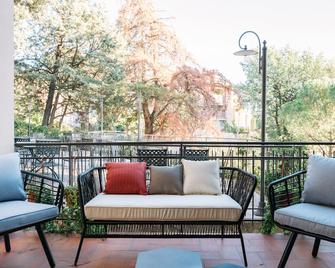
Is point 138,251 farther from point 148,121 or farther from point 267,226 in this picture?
point 148,121

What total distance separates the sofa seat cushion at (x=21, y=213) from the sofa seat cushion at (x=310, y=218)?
1.55 m

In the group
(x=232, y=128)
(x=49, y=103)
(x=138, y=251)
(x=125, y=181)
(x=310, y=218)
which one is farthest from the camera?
(x=49, y=103)

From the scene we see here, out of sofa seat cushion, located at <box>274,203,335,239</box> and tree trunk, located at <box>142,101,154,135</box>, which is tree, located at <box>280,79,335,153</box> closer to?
tree trunk, located at <box>142,101,154,135</box>

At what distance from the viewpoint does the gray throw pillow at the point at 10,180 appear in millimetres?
2402

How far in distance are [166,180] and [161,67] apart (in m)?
9.69

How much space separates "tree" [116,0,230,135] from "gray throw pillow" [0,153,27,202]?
9663mm

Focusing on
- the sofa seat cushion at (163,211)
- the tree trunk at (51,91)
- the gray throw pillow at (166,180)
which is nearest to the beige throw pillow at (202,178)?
the gray throw pillow at (166,180)

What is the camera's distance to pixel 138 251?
2.60 metres

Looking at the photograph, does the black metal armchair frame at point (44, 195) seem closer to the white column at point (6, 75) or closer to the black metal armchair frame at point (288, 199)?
the white column at point (6, 75)

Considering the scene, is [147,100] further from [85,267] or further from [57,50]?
[85,267]

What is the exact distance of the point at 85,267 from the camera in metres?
2.29

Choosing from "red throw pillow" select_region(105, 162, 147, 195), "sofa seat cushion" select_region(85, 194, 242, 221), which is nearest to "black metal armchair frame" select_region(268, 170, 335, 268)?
"sofa seat cushion" select_region(85, 194, 242, 221)

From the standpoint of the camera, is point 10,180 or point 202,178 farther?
point 202,178

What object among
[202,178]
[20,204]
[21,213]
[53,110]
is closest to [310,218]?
[202,178]
